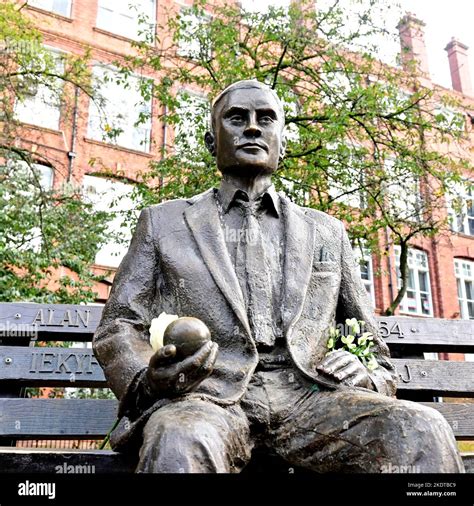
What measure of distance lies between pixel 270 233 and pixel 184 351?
1.11 metres

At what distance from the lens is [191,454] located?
214 centimetres

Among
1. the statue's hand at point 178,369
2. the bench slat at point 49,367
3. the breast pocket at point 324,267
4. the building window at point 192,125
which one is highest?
the building window at point 192,125

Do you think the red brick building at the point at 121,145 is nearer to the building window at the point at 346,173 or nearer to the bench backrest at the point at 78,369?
the building window at the point at 346,173

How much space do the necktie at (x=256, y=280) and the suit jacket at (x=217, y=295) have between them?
7 cm

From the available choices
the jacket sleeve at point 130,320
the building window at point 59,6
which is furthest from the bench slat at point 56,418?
the building window at point 59,6

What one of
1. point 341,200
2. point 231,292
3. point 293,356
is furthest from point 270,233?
point 341,200

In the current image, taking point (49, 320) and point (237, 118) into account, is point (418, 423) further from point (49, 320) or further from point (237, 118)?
point (49, 320)

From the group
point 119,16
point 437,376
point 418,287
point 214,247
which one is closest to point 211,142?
point 214,247

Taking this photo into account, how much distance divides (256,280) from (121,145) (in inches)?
683

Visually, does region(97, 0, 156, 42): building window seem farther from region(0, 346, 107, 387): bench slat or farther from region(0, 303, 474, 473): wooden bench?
region(0, 346, 107, 387): bench slat

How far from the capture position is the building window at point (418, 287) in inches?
904

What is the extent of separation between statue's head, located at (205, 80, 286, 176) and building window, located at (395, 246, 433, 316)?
2006 centimetres

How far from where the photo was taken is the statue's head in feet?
10.6

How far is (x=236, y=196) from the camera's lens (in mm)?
3336
